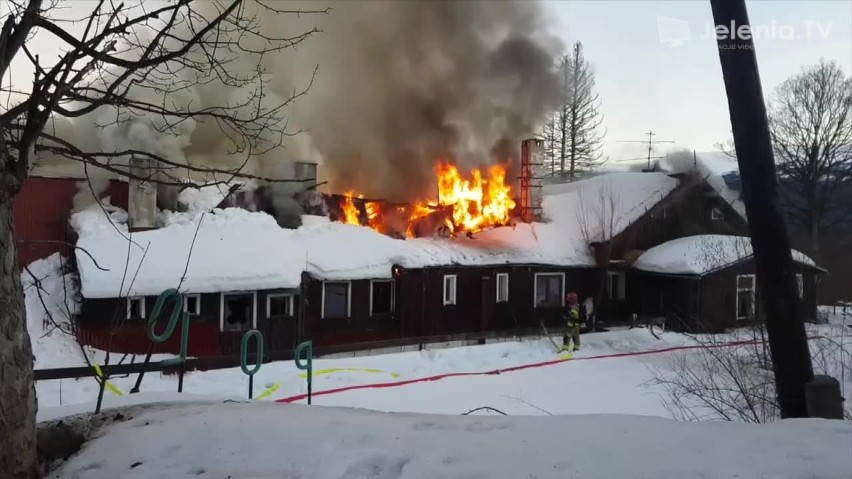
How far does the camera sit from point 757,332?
407 inches

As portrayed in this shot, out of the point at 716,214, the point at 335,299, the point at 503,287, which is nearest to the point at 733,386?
the point at 335,299

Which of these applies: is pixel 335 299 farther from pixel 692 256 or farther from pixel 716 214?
pixel 716 214

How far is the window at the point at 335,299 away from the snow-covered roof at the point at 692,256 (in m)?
10.8

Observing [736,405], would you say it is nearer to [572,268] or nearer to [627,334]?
[627,334]

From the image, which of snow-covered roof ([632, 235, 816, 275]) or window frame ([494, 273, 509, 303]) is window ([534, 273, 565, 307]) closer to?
window frame ([494, 273, 509, 303])

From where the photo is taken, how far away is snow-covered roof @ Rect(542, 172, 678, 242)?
71.4ft

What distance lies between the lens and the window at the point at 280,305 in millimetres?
15500

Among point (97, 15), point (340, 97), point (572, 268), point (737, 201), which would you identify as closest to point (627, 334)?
point (572, 268)

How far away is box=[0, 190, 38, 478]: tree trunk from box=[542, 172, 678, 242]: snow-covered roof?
782 inches

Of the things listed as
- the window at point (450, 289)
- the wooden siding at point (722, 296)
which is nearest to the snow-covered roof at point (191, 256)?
the window at point (450, 289)

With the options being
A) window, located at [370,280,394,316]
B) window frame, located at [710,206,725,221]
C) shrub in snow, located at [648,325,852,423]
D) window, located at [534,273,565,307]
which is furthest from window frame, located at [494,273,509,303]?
window frame, located at [710,206,725,221]

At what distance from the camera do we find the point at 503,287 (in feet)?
63.6

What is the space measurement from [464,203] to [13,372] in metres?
20.0

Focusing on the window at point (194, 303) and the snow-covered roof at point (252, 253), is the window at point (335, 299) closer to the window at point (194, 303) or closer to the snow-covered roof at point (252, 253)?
the snow-covered roof at point (252, 253)
